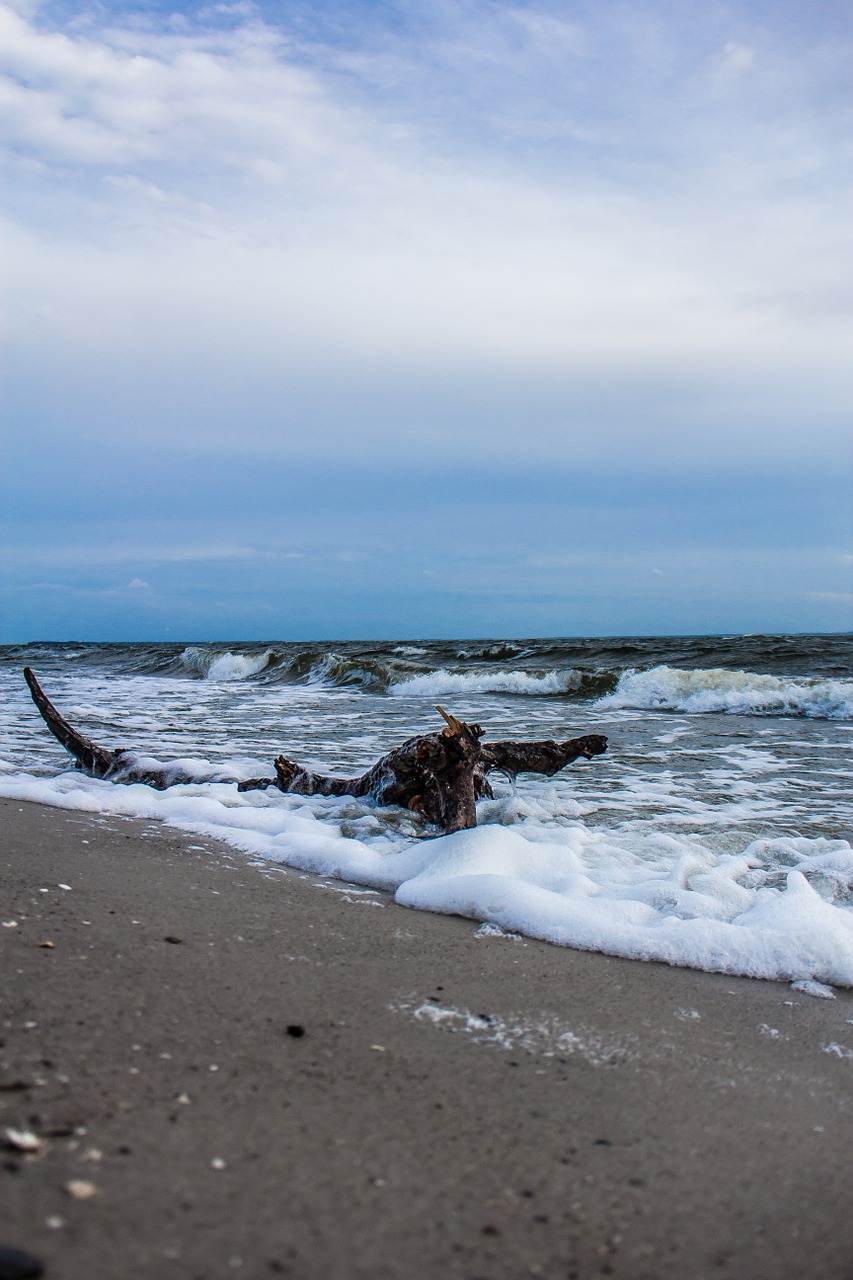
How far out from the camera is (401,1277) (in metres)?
1.14

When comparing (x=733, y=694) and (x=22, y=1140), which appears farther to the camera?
(x=733, y=694)

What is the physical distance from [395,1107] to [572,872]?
2.37 m

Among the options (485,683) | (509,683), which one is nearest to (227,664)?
(485,683)

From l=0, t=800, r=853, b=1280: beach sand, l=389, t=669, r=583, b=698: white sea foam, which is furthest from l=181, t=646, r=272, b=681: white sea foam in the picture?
l=0, t=800, r=853, b=1280: beach sand

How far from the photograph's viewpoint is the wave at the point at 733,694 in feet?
46.4

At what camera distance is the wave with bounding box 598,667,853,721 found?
46.4 feet

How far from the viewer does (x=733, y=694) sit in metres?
15.1

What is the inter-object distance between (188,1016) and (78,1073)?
37 centimetres

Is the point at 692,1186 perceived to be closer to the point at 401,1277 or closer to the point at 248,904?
the point at 401,1277

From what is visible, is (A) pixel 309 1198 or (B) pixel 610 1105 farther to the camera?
(B) pixel 610 1105

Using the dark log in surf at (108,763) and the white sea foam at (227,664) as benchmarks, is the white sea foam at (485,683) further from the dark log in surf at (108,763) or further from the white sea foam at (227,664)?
the dark log in surf at (108,763)

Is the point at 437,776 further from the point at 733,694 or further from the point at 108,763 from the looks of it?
the point at 733,694

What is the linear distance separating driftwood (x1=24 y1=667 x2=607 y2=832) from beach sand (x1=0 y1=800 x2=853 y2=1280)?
75.2 inches

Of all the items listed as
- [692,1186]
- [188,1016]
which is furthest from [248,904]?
[692,1186]
